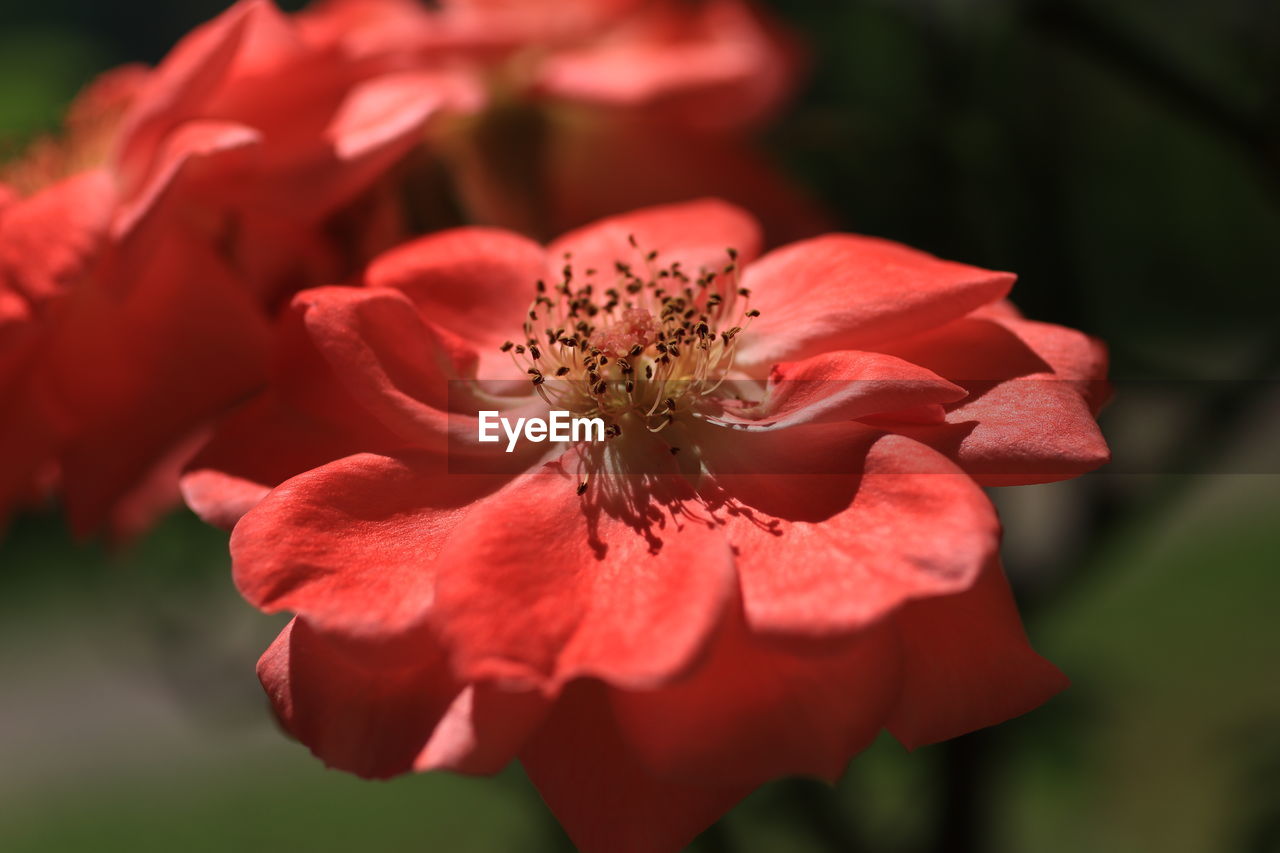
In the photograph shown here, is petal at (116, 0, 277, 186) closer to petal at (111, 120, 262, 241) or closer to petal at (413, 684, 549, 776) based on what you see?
petal at (111, 120, 262, 241)

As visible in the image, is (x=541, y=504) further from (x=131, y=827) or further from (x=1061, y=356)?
(x=131, y=827)

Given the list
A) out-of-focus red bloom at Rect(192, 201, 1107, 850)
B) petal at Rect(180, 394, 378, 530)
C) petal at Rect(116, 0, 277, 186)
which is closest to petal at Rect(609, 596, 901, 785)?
out-of-focus red bloom at Rect(192, 201, 1107, 850)

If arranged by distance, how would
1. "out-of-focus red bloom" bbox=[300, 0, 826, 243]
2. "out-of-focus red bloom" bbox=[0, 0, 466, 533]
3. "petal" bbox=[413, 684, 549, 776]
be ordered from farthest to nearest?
1. "out-of-focus red bloom" bbox=[300, 0, 826, 243]
2. "out-of-focus red bloom" bbox=[0, 0, 466, 533]
3. "petal" bbox=[413, 684, 549, 776]

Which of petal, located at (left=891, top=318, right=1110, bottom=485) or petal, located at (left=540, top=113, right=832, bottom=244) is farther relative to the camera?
petal, located at (left=540, top=113, right=832, bottom=244)

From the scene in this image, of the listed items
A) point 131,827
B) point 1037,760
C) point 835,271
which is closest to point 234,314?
point 835,271

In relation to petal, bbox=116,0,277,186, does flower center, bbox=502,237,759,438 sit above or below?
below

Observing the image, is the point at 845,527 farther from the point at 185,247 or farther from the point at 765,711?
the point at 185,247
